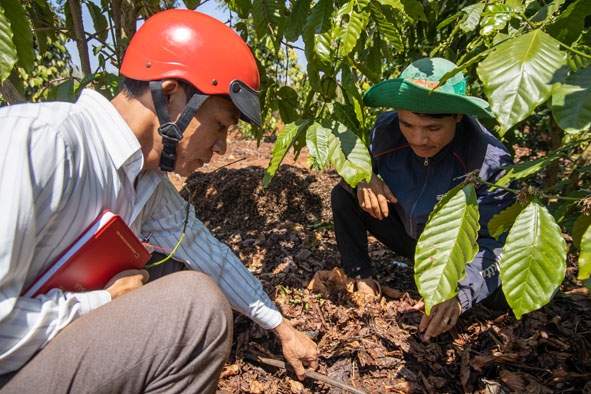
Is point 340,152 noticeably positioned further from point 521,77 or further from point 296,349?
point 296,349

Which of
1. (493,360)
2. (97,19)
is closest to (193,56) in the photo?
(493,360)

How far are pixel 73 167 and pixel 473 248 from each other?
1.03 m

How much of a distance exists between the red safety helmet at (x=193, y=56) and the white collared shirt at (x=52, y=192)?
18cm

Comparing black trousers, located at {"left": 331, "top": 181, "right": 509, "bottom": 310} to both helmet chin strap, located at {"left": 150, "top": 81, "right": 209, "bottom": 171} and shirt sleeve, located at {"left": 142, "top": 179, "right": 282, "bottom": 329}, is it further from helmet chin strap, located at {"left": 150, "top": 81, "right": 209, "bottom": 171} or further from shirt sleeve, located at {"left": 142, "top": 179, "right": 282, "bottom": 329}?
helmet chin strap, located at {"left": 150, "top": 81, "right": 209, "bottom": 171}

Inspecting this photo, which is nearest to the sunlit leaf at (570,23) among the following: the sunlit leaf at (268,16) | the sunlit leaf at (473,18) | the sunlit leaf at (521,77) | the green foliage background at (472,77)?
the green foliage background at (472,77)

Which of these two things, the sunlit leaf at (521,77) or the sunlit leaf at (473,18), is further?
the sunlit leaf at (473,18)

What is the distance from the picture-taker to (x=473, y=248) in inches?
40.3

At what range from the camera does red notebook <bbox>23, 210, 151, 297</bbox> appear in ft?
3.80

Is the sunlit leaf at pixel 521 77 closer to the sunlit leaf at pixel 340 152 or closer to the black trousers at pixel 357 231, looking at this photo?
the sunlit leaf at pixel 340 152

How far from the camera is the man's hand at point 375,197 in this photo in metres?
1.92

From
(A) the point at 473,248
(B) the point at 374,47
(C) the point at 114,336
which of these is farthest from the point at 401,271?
(C) the point at 114,336

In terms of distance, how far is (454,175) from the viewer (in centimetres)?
197

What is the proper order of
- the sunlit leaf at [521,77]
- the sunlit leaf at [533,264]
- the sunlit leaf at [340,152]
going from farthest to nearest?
the sunlit leaf at [340,152]
the sunlit leaf at [533,264]
the sunlit leaf at [521,77]

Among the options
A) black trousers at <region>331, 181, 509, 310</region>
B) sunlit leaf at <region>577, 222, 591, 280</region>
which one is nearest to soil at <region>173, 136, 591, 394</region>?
black trousers at <region>331, 181, 509, 310</region>
